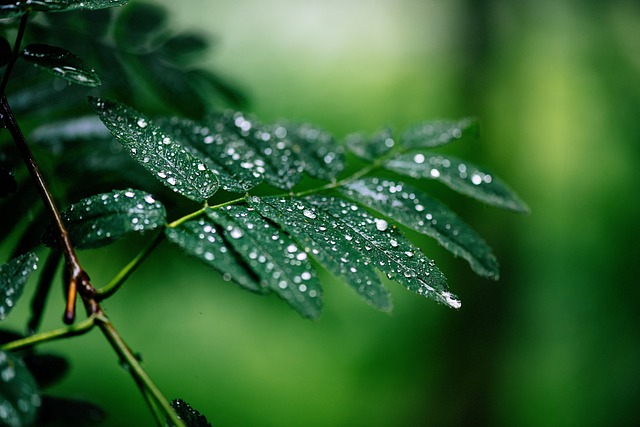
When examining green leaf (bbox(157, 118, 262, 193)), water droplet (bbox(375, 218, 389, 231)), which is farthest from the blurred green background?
water droplet (bbox(375, 218, 389, 231))

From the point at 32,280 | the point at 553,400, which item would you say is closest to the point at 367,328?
the point at 553,400

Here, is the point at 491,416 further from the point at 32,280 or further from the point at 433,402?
the point at 32,280

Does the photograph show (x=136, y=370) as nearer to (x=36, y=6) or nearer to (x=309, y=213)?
(x=309, y=213)

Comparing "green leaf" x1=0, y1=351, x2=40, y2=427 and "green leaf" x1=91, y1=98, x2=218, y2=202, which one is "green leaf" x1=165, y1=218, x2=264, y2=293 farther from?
"green leaf" x1=0, y1=351, x2=40, y2=427

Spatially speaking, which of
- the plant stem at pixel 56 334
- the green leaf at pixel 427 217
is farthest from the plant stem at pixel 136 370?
the green leaf at pixel 427 217

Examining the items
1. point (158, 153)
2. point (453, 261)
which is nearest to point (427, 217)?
point (158, 153)

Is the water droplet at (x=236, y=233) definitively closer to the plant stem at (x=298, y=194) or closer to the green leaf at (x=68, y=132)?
the plant stem at (x=298, y=194)
